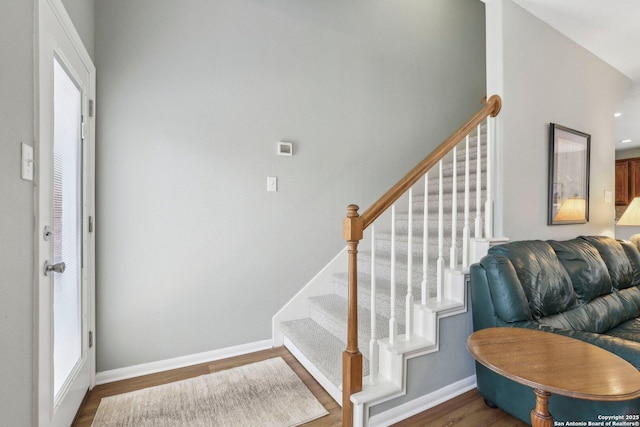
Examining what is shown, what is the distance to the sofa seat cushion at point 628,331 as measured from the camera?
2017 millimetres

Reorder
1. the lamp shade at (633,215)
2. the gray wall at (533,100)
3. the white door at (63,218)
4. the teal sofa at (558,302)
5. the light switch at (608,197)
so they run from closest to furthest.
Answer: the white door at (63,218)
the teal sofa at (558,302)
the gray wall at (533,100)
the light switch at (608,197)
the lamp shade at (633,215)

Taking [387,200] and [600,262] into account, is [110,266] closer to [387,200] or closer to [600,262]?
[387,200]

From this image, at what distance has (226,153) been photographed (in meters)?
2.38

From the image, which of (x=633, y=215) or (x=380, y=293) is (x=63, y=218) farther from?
(x=633, y=215)

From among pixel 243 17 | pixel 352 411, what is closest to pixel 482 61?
pixel 243 17

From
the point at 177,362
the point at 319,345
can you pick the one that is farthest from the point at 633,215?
the point at 177,362

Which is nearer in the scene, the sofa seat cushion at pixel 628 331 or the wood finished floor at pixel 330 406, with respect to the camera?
the wood finished floor at pixel 330 406

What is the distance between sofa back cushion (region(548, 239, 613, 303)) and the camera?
2.11 meters

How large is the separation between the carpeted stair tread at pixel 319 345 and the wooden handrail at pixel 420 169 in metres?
0.91

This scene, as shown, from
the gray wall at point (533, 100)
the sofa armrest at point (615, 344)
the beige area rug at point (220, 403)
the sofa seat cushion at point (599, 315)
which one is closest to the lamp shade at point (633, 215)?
the gray wall at point (533, 100)

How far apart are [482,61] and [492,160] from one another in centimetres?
247

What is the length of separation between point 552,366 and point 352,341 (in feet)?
2.74
